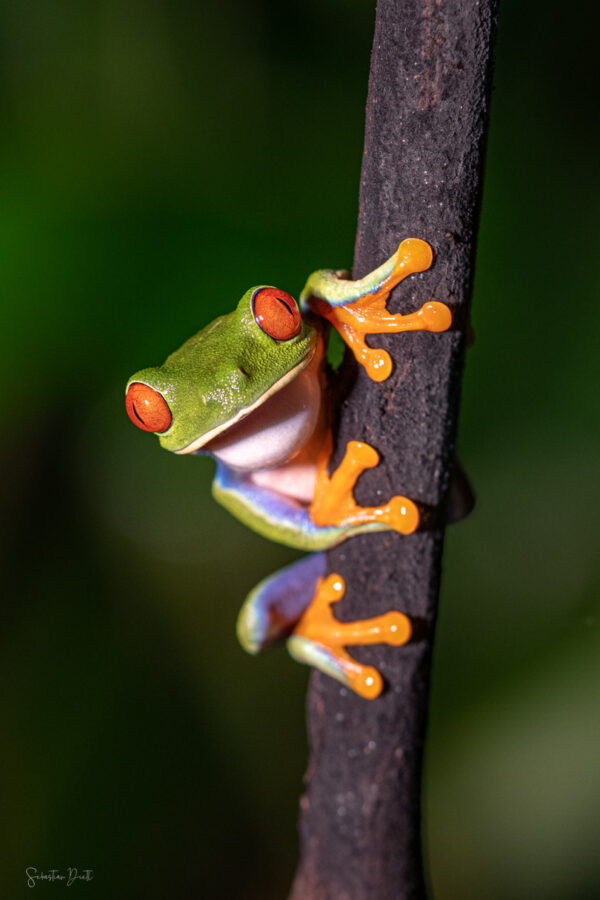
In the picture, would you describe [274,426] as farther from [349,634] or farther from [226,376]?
[349,634]

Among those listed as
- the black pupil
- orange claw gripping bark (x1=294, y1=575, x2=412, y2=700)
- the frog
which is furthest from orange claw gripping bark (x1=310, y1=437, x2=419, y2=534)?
the black pupil

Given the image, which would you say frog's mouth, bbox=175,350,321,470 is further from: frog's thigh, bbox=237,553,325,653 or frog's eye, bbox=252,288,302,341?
frog's thigh, bbox=237,553,325,653

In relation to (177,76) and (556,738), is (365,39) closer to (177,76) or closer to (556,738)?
(177,76)

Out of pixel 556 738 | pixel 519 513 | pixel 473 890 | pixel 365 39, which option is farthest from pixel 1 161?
pixel 473 890

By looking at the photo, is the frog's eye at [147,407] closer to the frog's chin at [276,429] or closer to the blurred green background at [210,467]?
the frog's chin at [276,429]

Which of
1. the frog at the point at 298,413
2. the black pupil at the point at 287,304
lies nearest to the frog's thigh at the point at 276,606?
the frog at the point at 298,413

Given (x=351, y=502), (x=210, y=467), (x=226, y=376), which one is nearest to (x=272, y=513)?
(x=351, y=502)
